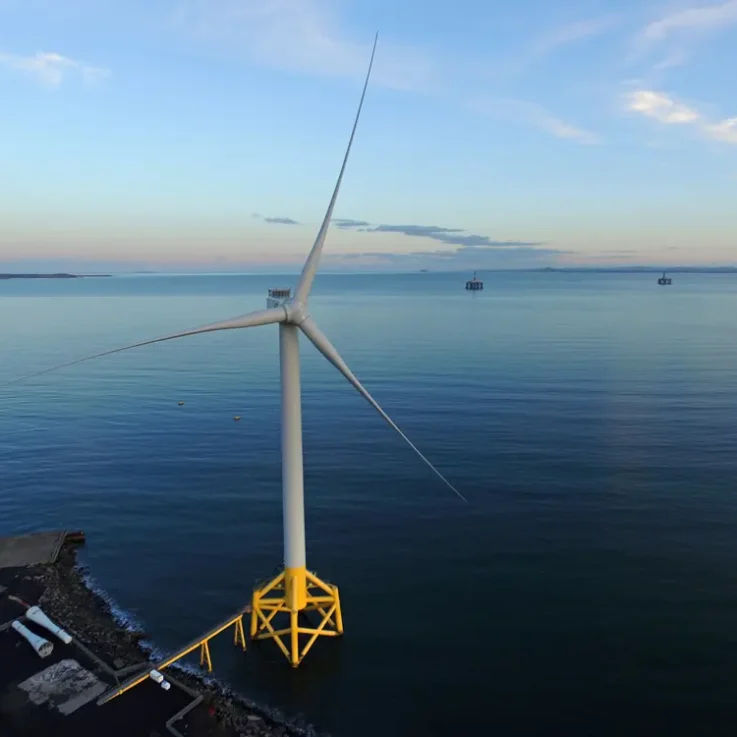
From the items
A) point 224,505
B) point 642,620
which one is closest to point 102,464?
point 224,505

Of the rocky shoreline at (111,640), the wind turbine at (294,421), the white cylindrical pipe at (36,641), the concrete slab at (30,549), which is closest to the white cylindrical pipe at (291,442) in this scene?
the wind turbine at (294,421)

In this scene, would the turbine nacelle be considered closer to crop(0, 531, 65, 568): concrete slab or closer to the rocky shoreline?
the rocky shoreline

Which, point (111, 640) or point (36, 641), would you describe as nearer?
point (36, 641)

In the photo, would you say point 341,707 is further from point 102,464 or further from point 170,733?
point 102,464

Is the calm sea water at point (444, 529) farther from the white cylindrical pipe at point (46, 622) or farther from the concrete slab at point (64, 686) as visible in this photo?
the concrete slab at point (64, 686)

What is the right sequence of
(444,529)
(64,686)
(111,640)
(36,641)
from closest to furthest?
(64,686), (36,641), (111,640), (444,529)

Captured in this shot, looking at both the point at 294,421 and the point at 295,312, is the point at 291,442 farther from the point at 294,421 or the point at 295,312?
the point at 295,312

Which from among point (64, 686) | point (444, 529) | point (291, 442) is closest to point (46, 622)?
point (64, 686)
